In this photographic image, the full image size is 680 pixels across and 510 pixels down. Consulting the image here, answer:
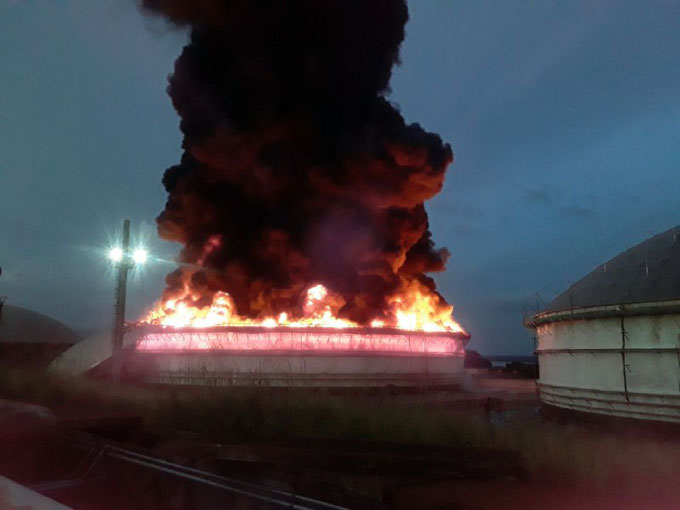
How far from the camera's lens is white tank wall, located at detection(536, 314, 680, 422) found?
1223 cm

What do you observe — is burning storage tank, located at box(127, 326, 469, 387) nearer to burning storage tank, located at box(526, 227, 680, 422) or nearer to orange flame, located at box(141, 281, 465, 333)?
orange flame, located at box(141, 281, 465, 333)

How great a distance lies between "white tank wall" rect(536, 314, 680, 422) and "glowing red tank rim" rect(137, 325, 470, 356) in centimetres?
907

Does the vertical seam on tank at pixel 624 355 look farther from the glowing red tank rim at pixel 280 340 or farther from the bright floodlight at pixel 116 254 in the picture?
the bright floodlight at pixel 116 254

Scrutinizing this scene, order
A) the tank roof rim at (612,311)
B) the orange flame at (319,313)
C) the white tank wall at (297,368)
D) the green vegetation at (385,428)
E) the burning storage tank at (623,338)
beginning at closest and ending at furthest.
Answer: the green vegetation at (385,428) < the tank roof rim at (612,311) < the burning storage tank at (623,338) < the white tank wall at (297,368) < the orange flame at (319,313)

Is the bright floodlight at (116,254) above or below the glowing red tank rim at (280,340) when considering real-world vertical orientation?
above

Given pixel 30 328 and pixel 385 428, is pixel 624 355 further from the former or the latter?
pixel 30 328

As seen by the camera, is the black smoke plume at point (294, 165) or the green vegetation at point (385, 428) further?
the black smoke plume at point (294, 165)

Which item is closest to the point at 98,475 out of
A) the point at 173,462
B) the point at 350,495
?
the point at 173,462

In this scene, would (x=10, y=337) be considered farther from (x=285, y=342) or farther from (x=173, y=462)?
(x=173, y=462)

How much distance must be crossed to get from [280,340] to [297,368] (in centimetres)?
132

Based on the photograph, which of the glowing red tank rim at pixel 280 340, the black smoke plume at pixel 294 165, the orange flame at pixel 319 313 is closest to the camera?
the glowing red tank rim at pixel 280 340

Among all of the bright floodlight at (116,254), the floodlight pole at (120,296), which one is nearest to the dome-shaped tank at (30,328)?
the floodlight pole at (120,296)

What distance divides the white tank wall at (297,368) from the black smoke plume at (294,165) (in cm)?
308

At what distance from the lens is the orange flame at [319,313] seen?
26234 mm
